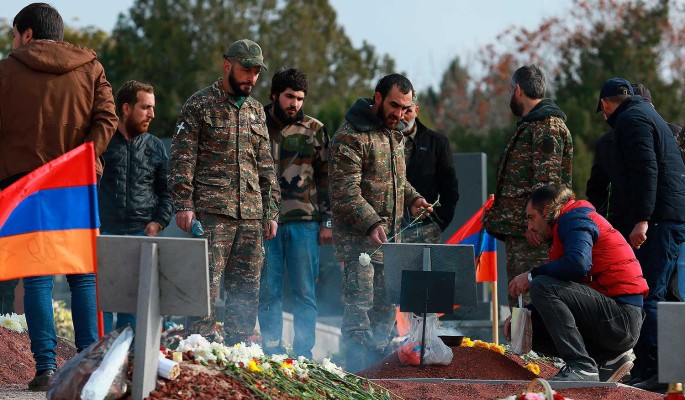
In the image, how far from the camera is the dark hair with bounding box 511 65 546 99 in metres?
8.88

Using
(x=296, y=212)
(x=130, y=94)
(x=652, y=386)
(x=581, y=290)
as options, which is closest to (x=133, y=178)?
(x=130, y=94)


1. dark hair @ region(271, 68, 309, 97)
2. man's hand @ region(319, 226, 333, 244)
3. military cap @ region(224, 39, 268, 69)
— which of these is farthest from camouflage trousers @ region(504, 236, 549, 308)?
military cap @ region(224, 39, 268, 69)

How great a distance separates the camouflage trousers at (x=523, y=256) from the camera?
28.5ft

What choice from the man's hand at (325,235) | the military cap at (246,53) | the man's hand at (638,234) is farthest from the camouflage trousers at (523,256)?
the military cap at (246,53)

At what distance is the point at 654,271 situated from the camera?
8500 mm

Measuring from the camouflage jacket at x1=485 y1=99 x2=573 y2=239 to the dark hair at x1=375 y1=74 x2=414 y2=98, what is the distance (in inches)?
33.3

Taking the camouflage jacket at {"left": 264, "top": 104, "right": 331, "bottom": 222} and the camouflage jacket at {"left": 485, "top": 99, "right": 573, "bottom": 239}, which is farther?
the camouflage jacket at {"left": 264, "top": 104, "right": 331, "bottom": 222}

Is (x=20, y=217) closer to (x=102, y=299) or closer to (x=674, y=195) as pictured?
(x=102, y=299)

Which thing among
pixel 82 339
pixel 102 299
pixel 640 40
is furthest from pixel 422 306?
pixel 640 40

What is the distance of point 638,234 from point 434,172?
7.36ft

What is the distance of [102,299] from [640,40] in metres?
31.1

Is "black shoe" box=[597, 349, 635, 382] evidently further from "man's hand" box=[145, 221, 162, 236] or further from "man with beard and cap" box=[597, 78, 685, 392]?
"man's hand" box=[145, 221, 162, 236]

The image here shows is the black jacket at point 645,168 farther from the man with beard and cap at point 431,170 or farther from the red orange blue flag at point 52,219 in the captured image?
the red orange blue flag at point 52,219

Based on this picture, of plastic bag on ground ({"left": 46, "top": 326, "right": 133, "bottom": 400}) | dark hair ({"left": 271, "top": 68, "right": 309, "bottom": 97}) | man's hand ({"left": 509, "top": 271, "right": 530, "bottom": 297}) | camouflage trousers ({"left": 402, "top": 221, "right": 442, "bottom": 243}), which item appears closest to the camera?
plastic bag on ground ({"left": 46, "top": 326, "right": 133, "bottom": 400})
